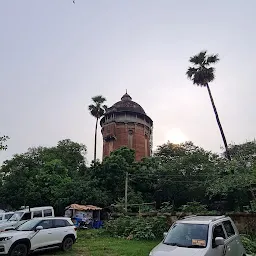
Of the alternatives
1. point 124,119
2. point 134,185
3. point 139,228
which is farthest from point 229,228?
point 124,119

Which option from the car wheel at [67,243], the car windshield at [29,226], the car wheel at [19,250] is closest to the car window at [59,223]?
the car wheel at [67,243]

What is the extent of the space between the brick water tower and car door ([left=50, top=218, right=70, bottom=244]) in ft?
112

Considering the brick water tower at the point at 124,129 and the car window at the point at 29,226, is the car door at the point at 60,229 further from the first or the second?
the brick water tower at the point at 124,129

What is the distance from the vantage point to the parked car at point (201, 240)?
6.88 meters

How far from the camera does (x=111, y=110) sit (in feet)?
158

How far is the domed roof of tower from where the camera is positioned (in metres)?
48.2

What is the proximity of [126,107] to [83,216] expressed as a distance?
84.2ft

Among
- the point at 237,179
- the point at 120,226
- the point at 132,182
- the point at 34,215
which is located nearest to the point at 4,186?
the point at 132,182

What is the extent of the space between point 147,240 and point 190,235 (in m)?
9.37

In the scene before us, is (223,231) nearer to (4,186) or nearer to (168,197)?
(168,197)

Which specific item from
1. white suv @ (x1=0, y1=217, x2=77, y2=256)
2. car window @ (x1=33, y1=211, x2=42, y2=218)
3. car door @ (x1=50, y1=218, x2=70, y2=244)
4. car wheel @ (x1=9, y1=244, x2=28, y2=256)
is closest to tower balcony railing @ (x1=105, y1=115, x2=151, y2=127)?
car window @ (x1=33, y1=211, x2=42, y2=218)

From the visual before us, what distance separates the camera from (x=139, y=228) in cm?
1725

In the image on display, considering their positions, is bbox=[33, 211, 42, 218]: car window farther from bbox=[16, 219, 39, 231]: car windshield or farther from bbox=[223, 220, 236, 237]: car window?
bbox=[223, 220, 236, 237]: car window

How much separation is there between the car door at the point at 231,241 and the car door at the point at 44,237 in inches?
281
